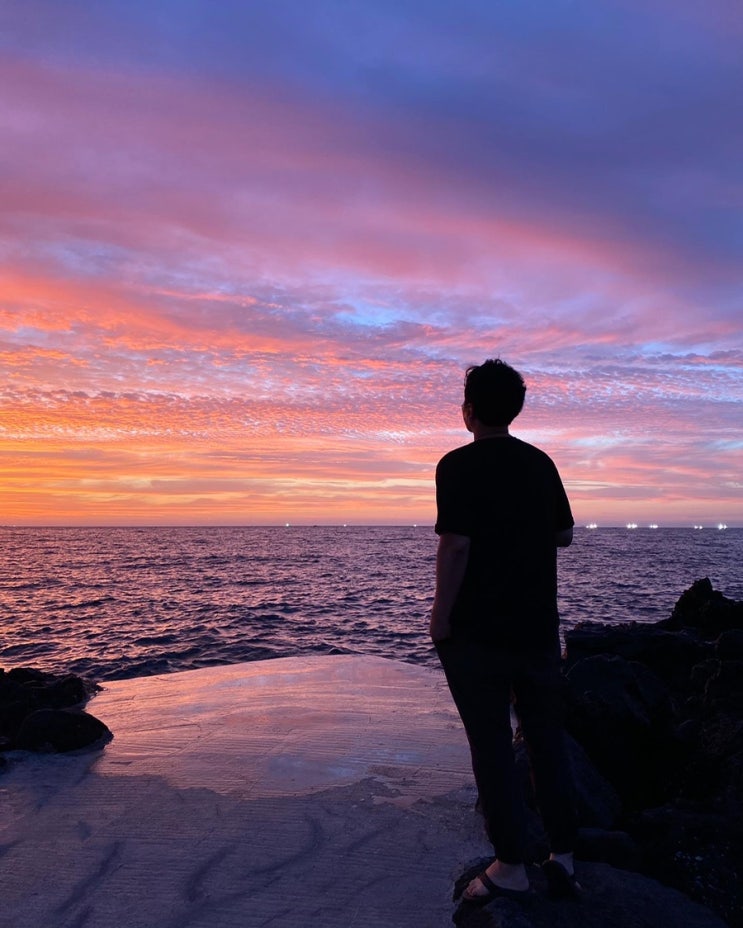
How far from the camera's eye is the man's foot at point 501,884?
3.39 metres

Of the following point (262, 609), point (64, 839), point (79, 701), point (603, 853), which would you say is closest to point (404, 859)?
point (603, 853)

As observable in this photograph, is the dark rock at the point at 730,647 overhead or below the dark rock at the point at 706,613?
overhead

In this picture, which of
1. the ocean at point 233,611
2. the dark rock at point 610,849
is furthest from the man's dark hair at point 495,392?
the ocean at point 233,611

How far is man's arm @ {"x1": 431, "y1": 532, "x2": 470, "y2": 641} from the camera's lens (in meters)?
3.28

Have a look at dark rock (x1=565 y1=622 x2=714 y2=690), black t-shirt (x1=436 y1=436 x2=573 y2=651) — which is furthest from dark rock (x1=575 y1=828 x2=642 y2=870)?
dark rock (x1=565 y1=622 x2=714 y2=690)

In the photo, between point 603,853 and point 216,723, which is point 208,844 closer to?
point 603,853

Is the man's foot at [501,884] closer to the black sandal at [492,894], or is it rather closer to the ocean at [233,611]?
the black sandal at [492,894]

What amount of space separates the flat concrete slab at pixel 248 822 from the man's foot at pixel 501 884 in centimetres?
32

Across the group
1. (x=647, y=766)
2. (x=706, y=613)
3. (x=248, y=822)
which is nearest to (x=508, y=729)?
(x=248, y=822)

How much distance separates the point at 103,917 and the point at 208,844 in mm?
868

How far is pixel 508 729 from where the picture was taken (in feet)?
11.2

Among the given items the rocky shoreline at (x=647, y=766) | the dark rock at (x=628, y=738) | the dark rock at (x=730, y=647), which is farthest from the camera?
the dark rock at (x=730, y=647)

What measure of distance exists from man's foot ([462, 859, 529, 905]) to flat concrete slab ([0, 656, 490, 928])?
0.32 m

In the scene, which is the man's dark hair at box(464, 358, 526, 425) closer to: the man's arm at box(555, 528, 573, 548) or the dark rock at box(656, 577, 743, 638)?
the man's arm at box(555, 528, 573, 548)
